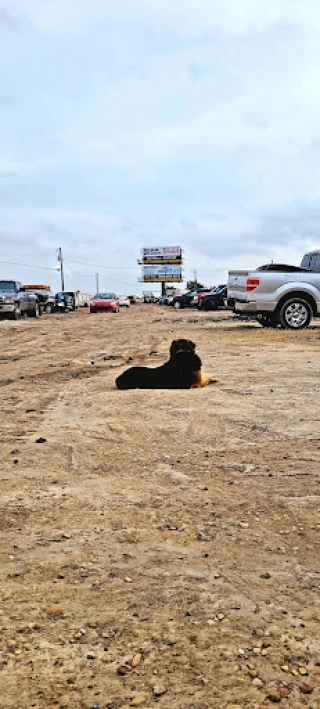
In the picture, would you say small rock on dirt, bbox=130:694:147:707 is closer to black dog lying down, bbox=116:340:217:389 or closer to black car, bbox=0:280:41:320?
black dog lying down, bbox=116:340:217:389

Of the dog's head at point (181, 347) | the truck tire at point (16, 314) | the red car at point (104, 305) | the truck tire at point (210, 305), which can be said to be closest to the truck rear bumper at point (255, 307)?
the dog's head at point (181, 347)

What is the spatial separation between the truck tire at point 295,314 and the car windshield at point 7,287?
16.0 m

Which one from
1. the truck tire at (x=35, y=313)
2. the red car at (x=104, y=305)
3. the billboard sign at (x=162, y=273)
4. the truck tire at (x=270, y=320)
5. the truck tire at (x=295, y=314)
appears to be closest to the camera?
the truck tire at (x=295, y=314)

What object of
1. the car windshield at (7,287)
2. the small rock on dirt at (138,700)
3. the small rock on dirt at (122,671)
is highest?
the car windshield at (7,287)

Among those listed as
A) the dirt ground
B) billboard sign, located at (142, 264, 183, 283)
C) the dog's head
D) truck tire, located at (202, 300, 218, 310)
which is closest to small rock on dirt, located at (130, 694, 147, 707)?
the dirt ground

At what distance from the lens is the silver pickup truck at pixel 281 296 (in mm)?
15367

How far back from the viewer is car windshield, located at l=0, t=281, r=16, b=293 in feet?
89.7

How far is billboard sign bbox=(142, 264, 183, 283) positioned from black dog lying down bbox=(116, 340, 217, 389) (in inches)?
3787

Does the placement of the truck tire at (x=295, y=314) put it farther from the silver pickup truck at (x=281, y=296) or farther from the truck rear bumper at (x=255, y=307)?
the truck rear bumper at (x=255, y=307)

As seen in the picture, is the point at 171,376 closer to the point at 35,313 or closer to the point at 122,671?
the point at 122,671

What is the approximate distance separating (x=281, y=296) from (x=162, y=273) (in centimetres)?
8953

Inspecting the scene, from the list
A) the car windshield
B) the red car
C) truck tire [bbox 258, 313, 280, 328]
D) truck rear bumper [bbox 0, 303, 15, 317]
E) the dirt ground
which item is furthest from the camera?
the red car

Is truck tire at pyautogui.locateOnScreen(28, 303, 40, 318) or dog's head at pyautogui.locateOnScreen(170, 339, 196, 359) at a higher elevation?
truck tire at pyautogui.locateOnScreen(28, 303, 40, 318)

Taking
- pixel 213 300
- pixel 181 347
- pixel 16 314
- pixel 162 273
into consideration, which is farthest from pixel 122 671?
pixel 162 273
